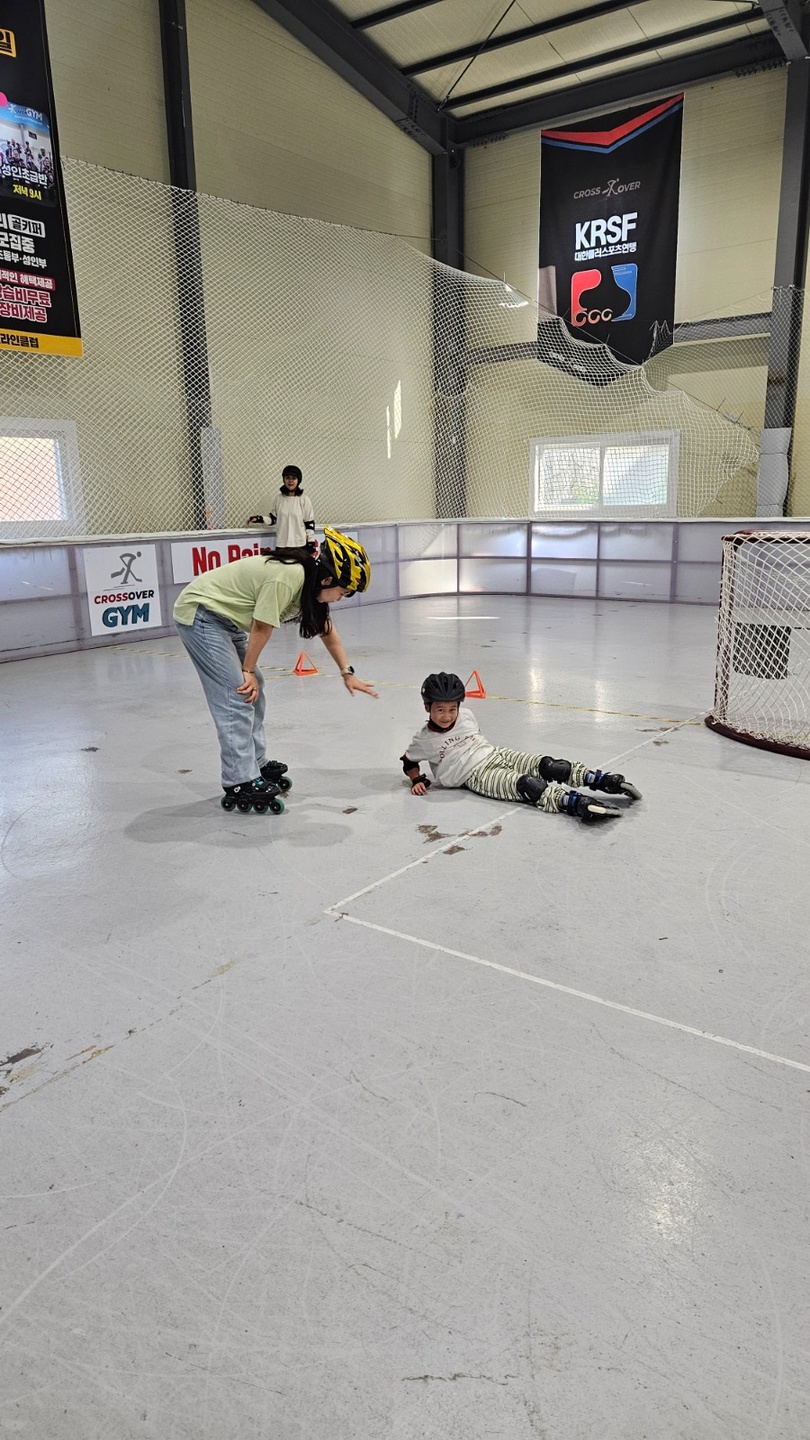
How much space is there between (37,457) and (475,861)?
7248 mm

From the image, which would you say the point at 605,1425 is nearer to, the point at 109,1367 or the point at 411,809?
the point at 109,1367

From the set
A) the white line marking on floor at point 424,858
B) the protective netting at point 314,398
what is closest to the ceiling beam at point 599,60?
the protective netting at point 314,398

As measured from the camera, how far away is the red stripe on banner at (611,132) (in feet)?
37.8

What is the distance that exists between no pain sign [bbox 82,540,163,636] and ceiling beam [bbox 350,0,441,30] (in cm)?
766

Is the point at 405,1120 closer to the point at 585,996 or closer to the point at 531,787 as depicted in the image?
the point at 585,996

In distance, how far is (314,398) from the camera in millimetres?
11859

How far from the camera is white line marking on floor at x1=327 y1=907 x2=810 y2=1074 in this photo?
7.20 ft

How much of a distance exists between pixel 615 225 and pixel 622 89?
1772 millimetres

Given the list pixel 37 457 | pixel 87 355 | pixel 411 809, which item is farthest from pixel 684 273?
pixel 411 809

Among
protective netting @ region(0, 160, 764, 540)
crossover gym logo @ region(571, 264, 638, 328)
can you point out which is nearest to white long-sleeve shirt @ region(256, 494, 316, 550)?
protective netting @ region(0, 160, 764, 540)

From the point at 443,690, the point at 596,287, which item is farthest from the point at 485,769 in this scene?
the point at 596,287

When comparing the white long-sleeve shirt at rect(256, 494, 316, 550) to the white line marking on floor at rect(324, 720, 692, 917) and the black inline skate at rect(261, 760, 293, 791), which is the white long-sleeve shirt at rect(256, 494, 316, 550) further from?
the white line marking on floor at rect(324, 720, 692, 917)

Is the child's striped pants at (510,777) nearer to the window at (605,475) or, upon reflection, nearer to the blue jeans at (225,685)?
the blue jeans at (225,685)

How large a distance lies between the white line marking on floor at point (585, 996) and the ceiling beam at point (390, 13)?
1227 cm
